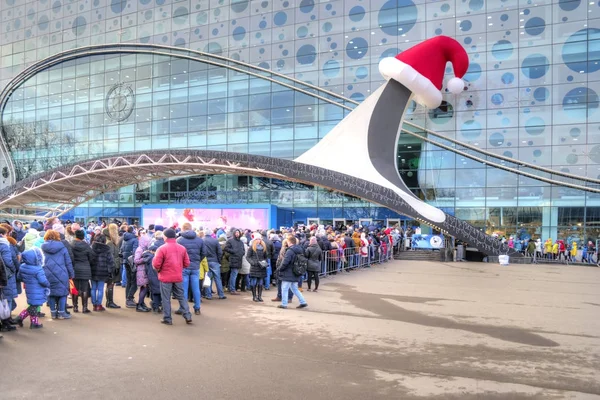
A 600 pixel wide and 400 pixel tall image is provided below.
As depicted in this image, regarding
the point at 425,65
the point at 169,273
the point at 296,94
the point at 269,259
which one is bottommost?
the point at 269,259

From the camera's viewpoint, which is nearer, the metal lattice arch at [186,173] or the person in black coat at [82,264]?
the person in black coat at [82,264]

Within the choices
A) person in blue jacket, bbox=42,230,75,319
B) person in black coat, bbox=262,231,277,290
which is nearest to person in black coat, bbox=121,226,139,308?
person in blue jacket, bbox=42,230,75,319

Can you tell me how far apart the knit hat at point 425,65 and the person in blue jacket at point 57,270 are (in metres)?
23.5

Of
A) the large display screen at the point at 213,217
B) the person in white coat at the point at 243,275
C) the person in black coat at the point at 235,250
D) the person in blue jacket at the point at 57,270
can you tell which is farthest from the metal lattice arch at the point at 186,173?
the person in blue jacket at the point at 57,270

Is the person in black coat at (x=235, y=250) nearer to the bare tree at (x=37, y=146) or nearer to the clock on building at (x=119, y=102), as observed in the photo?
the clock on building at (x=119, y=102)

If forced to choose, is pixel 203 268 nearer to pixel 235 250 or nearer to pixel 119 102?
pixel 235 250

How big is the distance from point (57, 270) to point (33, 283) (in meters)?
0.66

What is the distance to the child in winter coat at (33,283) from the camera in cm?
820

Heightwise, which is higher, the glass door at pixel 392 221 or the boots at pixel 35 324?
the glass door at pixel 392 221

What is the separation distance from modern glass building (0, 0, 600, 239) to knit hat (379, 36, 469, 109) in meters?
3.55

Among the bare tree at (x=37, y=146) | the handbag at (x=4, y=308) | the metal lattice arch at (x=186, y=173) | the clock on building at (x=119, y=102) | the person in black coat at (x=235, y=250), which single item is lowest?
the handbag at (x=4, y=308)

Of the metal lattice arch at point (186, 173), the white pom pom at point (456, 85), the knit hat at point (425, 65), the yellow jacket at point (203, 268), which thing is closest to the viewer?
the yellow jacket at point (203, 268)

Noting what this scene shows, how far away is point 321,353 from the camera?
695 centimetres

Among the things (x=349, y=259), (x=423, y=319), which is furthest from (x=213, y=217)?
(x=423, y=319)
